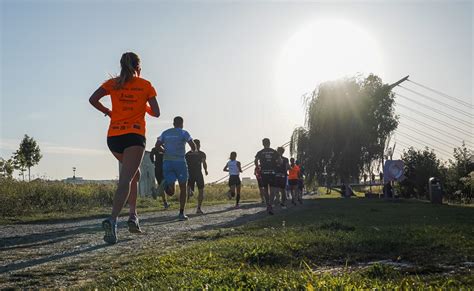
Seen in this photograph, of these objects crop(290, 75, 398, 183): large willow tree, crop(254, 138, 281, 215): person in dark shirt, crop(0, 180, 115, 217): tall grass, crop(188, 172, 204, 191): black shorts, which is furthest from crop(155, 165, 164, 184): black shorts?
crop(290, 75, 398, 183): large willow tree

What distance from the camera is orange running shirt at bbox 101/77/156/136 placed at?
6.04 meters

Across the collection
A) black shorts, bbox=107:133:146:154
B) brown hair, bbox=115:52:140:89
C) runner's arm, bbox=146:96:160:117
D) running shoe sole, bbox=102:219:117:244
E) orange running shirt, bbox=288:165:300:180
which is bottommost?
running shoe sole, bbox=102:219:117:244

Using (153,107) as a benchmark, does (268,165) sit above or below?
below

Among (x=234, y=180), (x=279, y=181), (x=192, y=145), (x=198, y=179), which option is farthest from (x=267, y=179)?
(x=234, y=180)

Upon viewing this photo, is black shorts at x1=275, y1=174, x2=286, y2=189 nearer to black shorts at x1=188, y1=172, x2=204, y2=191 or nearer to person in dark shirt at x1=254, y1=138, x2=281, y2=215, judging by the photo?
person in dark shirt at x1=254, y1=138, x2=281, y2=215

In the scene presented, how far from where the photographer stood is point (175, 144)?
1055 centimetres

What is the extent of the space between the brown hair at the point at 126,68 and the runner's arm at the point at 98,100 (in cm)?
23

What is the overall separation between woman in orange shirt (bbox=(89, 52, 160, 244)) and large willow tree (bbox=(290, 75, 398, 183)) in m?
28.1

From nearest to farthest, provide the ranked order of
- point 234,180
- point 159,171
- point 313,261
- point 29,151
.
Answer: point 313,261 → point 159,171 → point 234,180 → point 29,151

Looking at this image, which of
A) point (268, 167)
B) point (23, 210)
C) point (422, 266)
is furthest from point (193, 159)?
point (422, 266)

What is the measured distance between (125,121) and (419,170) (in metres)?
28.3

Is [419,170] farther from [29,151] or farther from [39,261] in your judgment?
[29,151]

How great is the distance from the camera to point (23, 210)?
48.7ft

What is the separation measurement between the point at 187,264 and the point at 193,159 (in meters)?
10.2
